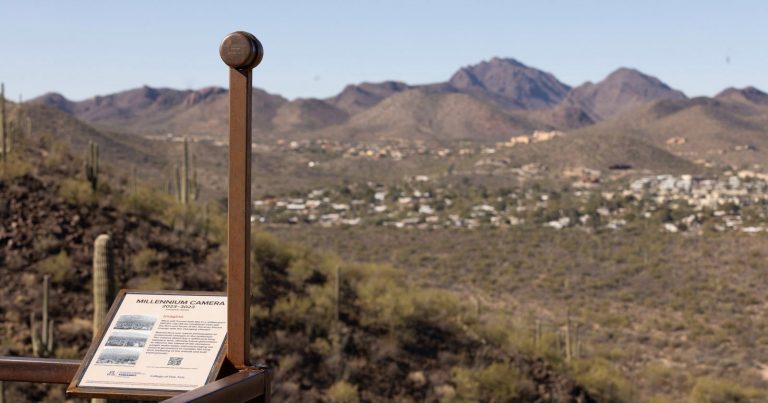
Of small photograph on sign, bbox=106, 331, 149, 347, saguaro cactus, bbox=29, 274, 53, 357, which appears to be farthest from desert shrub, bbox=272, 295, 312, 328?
small photograph on sign, bbox=106, 331, 149, 347

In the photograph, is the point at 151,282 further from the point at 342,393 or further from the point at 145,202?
the point at 145,202

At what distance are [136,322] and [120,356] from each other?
230 mm

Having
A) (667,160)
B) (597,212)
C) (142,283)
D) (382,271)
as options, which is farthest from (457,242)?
(667,160)

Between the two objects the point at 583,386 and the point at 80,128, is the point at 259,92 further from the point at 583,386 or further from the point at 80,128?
the point at 583,386

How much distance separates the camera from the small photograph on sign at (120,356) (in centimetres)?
356

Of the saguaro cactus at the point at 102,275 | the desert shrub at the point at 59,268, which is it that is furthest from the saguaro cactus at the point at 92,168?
the saguaro cactus at the point at 102,275

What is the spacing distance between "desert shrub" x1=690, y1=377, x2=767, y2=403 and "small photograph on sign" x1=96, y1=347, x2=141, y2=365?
18.1 metres

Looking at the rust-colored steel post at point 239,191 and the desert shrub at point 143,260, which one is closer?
the rust-colored steel post at point 239,191

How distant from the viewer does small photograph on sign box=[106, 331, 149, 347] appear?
3.63 meters

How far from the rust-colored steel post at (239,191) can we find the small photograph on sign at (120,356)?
429 millimetres

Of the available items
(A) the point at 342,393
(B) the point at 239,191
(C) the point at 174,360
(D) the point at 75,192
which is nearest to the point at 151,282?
(D) the point at 75,192

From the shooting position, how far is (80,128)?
64.0 m

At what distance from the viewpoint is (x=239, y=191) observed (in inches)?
134

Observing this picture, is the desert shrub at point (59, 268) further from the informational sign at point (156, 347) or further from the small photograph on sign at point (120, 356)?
the small photograph on sign at point (120, 356)
